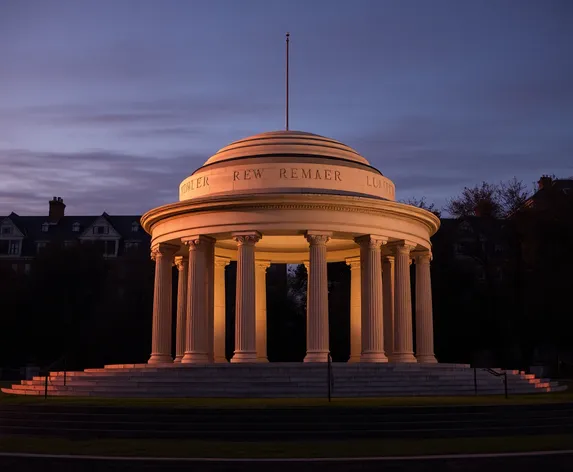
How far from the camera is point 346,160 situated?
52.4 metres

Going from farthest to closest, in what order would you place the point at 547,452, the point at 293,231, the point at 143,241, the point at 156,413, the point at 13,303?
the point at 143,241 → the point at 13,303 → the point at 293,231 → the point at 156,413 → the point at 547,452

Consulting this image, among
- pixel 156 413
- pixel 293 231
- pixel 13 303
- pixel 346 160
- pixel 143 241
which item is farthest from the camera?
pixel 143 241

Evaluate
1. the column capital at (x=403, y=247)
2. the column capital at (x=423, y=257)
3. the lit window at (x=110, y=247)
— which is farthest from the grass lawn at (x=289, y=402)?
the lit window at (x=110, y=247)

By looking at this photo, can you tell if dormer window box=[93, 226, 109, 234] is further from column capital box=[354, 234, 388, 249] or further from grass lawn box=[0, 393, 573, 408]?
grass lawn box=[0, 393, 573, 408]

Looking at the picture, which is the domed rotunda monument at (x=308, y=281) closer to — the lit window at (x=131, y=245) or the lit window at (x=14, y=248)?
the lit window at (x=131, y=245)

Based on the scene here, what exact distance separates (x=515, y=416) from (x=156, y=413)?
12629mm

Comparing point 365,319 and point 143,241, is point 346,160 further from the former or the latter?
point 143,241

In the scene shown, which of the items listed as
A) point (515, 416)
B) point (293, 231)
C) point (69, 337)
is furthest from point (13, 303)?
point (515, 416)

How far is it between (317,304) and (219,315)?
12.3m

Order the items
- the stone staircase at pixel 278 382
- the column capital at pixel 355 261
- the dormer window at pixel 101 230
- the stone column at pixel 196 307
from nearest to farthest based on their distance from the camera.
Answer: the stone staircase at pixel 278 382 → the stone column at pixel 196 307 → the column capital at pixel 355 261 → the dormer window at pixel 101 230

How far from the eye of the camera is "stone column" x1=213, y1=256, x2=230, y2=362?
57031mm

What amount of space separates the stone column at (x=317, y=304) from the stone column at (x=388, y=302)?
9.55m

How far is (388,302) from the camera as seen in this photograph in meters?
55.9

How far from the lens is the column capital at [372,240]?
4944cm
